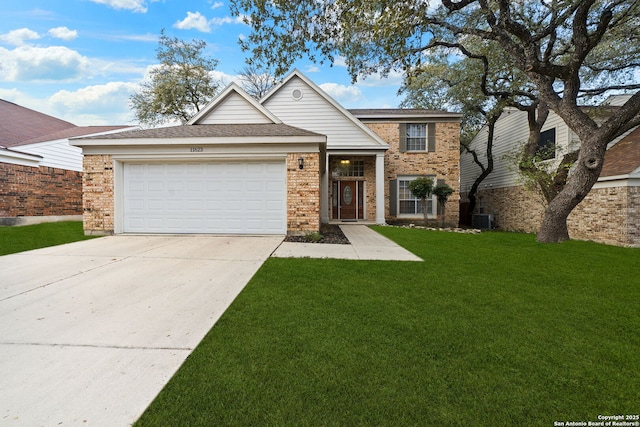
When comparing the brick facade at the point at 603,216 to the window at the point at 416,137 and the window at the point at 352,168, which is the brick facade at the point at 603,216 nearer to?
the window at the point at 416,137

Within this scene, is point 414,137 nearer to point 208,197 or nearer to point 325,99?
point 325,99

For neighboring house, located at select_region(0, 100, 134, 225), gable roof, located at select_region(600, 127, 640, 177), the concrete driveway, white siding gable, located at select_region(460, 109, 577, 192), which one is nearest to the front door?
white siding gable, located at select_region(460, 109, 577, 192)

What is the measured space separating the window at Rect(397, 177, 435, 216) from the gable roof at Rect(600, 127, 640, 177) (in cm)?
631

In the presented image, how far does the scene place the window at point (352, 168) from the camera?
47.5 ft

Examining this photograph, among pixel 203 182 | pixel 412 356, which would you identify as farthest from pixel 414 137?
pixel 412 356

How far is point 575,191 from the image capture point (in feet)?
26.0

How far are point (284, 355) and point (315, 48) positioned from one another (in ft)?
24.1

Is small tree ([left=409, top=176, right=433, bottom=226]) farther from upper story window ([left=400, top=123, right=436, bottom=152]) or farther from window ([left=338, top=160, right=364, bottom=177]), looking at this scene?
window ([left=338, top=160, right=364, bottom=177])

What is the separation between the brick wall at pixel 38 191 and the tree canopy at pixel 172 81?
27.1ft

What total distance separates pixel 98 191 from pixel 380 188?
10056 millimetres

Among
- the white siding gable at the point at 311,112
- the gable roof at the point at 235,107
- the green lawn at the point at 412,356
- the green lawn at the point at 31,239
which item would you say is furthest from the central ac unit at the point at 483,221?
the green lawn at the point at 31,239

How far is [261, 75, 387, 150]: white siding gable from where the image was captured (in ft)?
43.9

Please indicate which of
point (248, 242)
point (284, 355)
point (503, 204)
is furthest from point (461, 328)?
point (503, 204)

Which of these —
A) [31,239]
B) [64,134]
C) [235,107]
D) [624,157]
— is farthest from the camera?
[64,134]
